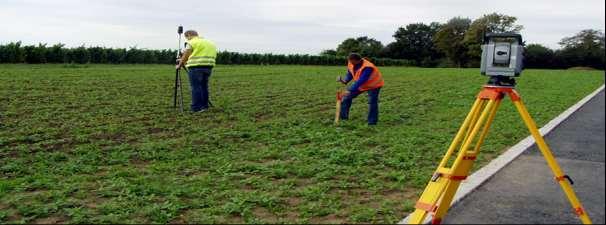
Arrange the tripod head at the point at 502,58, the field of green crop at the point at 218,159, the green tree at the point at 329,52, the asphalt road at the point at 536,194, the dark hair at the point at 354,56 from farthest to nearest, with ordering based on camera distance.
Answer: the green tree at the point at 329,52 → the dark hair at the point at 354,56 → the field of green crop at the point at 218,159 → the asphalt road at the point at 536,194 → the tripod head at the point at 502,58

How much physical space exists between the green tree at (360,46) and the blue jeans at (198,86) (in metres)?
57.8

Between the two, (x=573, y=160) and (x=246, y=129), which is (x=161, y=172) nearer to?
(x=246, y=129)

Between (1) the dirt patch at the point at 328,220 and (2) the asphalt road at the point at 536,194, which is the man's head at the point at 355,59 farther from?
(1) the dirt patch at the point at 328,220

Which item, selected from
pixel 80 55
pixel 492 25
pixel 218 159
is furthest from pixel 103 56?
pixel 492 25

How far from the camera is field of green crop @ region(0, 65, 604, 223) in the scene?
4805 millimetres

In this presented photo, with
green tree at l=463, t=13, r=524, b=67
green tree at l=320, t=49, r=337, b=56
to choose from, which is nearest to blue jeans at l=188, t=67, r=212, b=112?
green tree at l=463, t=13, r=524, b=67

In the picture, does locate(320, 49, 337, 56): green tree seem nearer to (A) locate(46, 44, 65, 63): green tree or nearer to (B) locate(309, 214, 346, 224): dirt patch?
(A) locate(46, 44, 65, 63): green tree

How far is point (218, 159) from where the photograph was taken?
688 centimetres

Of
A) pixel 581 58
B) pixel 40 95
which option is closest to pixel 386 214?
pixel 581 58

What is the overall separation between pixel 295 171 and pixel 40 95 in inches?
385

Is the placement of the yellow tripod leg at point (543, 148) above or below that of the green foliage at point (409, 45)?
below

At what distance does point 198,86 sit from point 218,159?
188 inches

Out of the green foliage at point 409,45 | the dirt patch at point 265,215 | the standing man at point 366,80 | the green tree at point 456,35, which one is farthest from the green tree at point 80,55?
the green foliage at point 409,45

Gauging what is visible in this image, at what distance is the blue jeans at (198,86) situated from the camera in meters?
11.4
